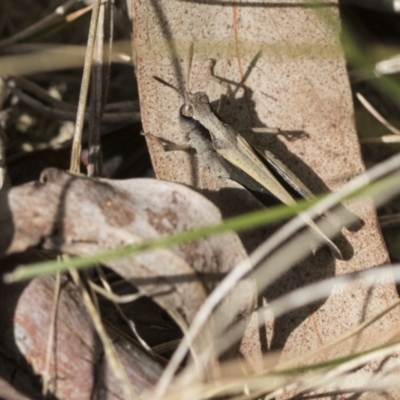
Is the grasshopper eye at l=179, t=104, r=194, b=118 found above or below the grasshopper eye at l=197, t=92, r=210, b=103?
below

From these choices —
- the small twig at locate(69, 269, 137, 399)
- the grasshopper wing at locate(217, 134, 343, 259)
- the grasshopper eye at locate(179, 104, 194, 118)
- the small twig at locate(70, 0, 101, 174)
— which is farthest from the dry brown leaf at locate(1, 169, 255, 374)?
the grasshopper eye at locate(179, 104, 194, 118)

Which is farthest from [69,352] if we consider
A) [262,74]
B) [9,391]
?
[262,74]

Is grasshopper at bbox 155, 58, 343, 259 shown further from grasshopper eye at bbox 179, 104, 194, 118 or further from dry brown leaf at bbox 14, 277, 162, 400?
dry brown leaf at bbox 14, 277, 162, 400

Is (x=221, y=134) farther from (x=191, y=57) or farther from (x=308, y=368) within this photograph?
(x=308, y=368)

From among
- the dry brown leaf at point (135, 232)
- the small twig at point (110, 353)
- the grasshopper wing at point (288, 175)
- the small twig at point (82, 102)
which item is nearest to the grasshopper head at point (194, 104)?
the grasshopper wing at point (288, 175)

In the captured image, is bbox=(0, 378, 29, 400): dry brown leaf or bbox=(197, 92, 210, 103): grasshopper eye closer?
bbox=(0, 378, 29, 400): dry brown leaf

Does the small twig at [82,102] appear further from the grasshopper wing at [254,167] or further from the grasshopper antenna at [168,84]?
the grasshopper wing at [254,167]

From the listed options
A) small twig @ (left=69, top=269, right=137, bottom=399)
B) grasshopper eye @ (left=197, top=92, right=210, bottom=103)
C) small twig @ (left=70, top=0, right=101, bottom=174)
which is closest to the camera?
small twig @ (left=69, top=269, right=137, bottom=399)
